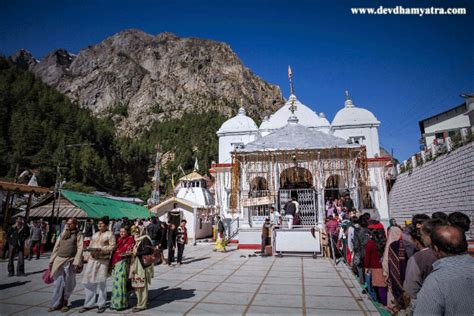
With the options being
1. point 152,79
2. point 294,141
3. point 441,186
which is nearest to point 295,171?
point 294,141

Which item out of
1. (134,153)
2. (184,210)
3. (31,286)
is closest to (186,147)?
(134,153)

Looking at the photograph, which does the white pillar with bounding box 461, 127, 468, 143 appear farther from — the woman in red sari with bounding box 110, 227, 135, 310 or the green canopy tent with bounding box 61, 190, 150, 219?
the green canopy tent with bounding box 61, 190, 150, 219

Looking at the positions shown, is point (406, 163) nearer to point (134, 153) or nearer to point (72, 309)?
point (72, 309)

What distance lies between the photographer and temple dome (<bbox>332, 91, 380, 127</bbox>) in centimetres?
2491

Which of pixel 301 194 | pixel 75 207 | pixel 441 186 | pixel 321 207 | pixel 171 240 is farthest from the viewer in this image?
pixel 75 207

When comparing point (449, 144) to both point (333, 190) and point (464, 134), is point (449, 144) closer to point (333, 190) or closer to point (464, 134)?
point (464, 134)

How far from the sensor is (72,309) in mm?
4938

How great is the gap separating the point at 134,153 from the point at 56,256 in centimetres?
7258

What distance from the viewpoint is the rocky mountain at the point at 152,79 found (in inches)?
4117

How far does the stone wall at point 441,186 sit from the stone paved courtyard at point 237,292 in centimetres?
914

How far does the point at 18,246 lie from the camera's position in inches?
332

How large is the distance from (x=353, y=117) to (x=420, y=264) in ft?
80.5

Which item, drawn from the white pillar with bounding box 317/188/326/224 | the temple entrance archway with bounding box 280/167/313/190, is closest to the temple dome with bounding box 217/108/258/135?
the temple entrance archway with bounding box 280/167/313/190

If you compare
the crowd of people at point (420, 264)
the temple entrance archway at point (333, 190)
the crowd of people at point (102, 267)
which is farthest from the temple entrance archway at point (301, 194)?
the crowd of people at point (102, 267)
